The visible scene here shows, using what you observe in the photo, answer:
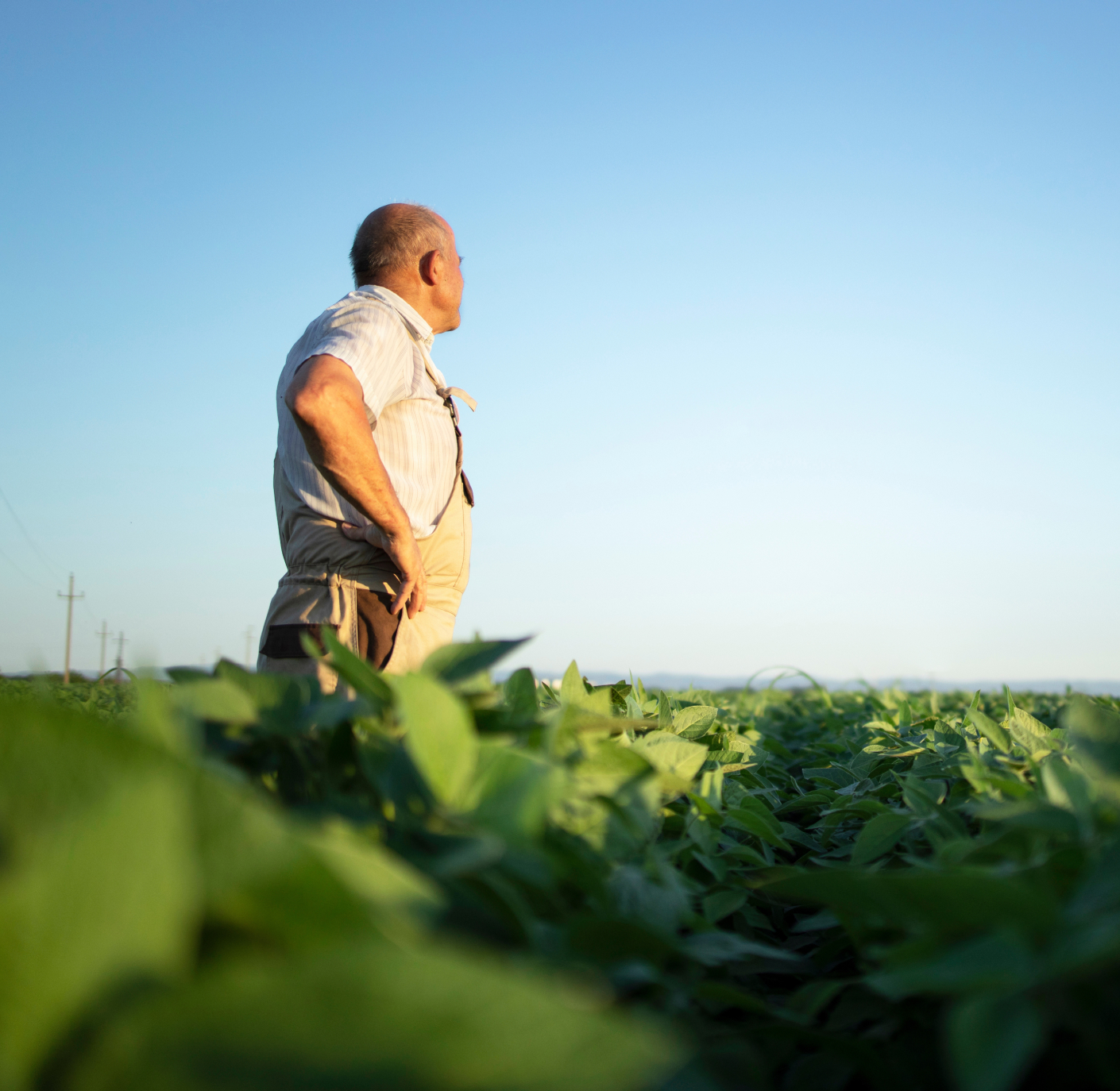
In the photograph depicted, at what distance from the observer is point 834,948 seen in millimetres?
847

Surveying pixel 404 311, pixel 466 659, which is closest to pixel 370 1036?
pixel 466 659

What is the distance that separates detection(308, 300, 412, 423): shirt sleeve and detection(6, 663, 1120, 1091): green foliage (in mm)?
1865

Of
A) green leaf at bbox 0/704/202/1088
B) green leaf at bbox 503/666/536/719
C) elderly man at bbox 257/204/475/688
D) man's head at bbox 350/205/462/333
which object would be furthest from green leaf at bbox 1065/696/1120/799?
man's head at bbox 350/205/462/333

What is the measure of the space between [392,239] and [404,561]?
1403mm

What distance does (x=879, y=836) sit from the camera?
1.00 metres

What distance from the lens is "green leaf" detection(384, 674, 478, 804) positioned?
0.62 metres

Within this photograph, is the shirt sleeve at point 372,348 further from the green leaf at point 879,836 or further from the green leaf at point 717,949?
the green leaf at point 717,949

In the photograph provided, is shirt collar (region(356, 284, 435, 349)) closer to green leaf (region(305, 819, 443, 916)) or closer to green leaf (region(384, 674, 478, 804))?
green leaf (region(384, 674, 478, 804))

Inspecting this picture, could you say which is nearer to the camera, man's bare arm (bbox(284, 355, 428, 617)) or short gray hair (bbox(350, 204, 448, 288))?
man's bare arm (bbox(284, 355, 428, 617))

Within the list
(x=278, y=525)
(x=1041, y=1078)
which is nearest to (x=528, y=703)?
(x=1041, y=1078)

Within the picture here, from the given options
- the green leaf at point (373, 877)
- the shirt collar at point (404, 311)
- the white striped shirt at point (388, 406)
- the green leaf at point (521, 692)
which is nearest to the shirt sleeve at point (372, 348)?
the white striped shirt at point (388, 406)

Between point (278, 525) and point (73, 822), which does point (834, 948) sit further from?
point (278, 525)

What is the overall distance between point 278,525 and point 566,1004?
290cm

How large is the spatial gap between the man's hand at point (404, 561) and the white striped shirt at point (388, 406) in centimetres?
5
